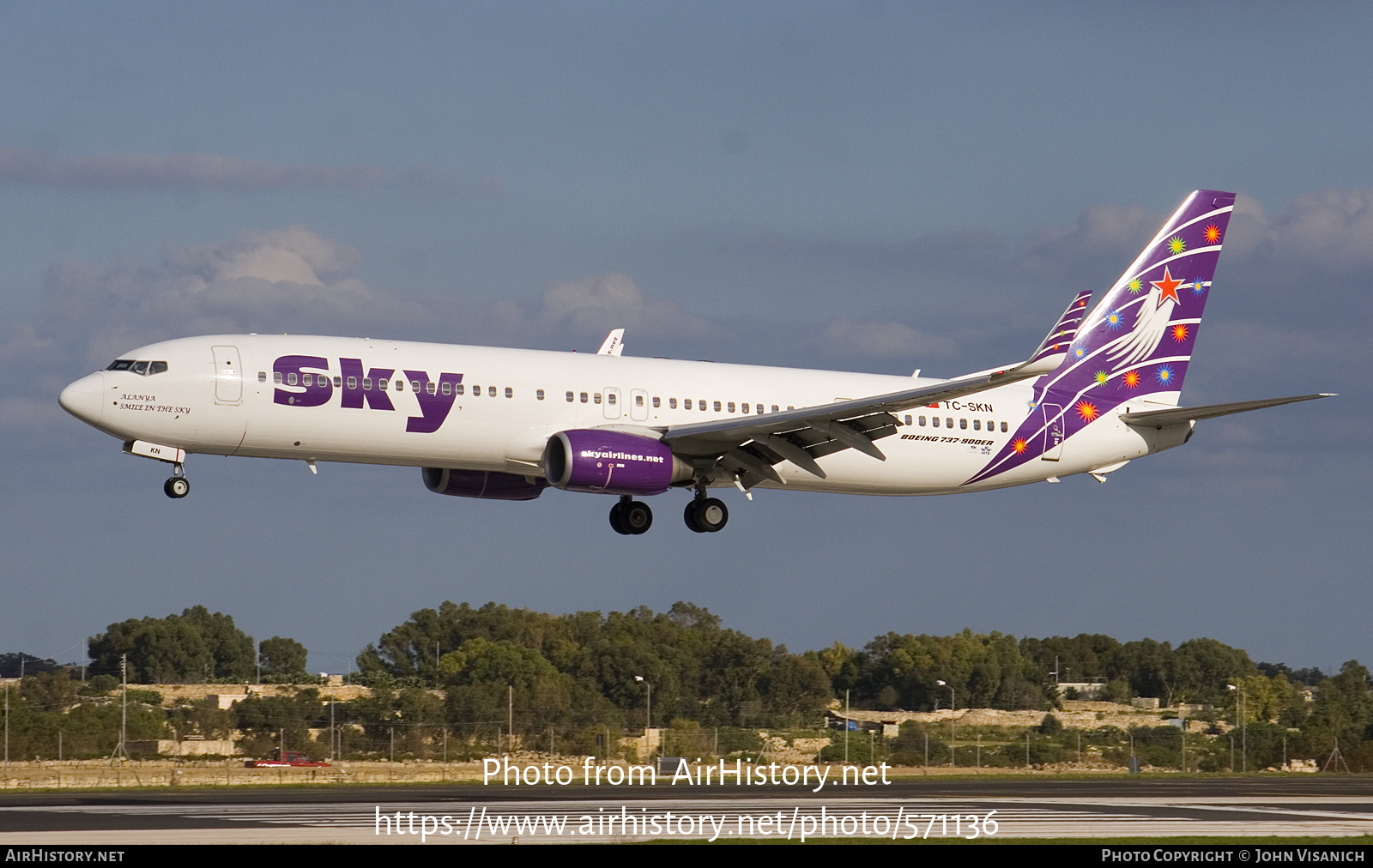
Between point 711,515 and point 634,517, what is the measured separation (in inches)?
84.8

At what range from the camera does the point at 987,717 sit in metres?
82.8

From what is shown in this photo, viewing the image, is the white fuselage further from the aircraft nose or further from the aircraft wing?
the aircraft wing

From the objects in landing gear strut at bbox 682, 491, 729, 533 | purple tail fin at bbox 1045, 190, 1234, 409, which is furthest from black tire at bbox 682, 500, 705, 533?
purple tail fin at bbox 1045, 190, 1234, 409

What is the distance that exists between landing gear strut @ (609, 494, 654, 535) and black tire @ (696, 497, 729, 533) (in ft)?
5.10

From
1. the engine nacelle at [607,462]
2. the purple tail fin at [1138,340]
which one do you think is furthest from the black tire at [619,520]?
the purple tail fin at [1138,340]

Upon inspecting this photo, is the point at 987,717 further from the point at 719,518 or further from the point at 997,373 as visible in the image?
the point at 997,373

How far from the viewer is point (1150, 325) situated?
178ft

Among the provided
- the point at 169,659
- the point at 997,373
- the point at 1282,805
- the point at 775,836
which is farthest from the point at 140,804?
the point at 169,659

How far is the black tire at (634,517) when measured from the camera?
4878cm

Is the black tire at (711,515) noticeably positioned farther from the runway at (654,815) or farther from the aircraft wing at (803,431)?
the runway at (654,815)

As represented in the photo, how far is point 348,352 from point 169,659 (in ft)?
310

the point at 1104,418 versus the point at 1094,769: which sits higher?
the point at 1104,418

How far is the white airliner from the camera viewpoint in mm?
41594

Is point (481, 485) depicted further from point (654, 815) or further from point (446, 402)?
point (654, 815)
